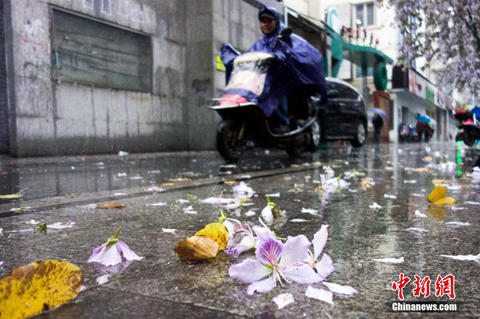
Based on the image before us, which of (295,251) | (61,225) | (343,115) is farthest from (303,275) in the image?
(343,115)

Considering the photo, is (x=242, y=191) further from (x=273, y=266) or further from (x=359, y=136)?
(x=359, y=136)

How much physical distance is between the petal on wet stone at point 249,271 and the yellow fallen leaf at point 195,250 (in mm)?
274

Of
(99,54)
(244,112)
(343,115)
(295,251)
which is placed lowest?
(295,251)

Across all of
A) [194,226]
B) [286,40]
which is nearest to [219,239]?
[194,226]

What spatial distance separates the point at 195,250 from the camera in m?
1.35

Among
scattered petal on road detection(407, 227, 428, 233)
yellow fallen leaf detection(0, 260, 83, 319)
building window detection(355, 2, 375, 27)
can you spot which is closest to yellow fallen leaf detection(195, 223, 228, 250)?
yellow fallen leaf detection(0, 260, 83, 319)

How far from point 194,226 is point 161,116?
8656 millimetres

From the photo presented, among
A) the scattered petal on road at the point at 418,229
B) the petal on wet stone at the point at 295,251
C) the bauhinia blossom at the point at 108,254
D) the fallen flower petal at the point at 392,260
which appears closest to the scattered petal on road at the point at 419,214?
the scattered petal on road at the point at 418,229

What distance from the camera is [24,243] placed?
164cm

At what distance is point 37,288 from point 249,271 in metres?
0.51

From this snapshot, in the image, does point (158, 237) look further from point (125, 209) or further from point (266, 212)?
point (125, 209)

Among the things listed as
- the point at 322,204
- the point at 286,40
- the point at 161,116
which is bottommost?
the point at 322,204

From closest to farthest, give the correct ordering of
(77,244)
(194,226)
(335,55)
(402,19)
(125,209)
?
1. (77,244)
2. (194,226)
3. (125,209)
4. (402,19)
5. (335,55)

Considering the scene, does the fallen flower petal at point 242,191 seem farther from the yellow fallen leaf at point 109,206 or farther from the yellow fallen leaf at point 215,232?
the yellow fallen leaf at point 215,232
